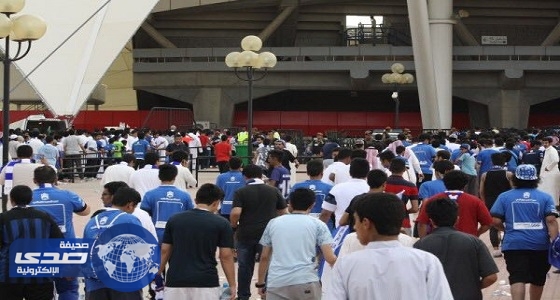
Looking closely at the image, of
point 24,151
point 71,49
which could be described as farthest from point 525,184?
point 71,49

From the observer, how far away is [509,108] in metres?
50.3

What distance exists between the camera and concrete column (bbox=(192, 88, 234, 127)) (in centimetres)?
5116

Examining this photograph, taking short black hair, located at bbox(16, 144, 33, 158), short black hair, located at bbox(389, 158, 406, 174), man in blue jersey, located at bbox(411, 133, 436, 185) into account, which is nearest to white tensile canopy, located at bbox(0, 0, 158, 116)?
man in blue jersey, located at bbox(411, 133, 436, 185)

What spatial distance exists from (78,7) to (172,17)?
56.4 ft

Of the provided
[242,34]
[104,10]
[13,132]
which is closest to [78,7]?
[104,10]

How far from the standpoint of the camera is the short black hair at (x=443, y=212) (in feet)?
22.6

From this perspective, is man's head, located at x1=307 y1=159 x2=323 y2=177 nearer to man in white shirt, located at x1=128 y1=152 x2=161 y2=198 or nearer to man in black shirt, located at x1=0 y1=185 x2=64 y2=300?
man in white shirt, located at x1=128 y1=152 x2=161 y2=198

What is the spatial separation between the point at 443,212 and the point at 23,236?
3.16 m

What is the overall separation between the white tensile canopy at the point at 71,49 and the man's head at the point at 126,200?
1039 inches

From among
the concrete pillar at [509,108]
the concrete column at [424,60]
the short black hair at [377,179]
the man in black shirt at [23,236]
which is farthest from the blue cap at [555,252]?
the concrete pillar at [509,108]

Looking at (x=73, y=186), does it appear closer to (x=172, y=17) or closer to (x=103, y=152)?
(x=103, y=152)

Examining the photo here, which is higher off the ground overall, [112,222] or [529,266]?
[112,222]

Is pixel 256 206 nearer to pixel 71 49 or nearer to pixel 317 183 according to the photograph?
pixel 317 183

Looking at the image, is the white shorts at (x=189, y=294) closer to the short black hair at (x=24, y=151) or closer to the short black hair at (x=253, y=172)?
the short black hair at (x=253, y=172)
